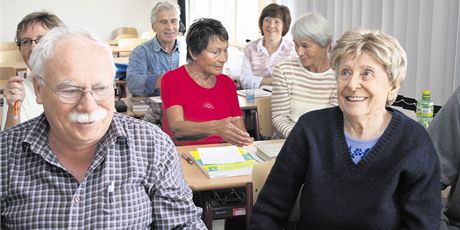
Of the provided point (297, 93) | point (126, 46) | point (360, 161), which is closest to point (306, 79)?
point (297, 93)

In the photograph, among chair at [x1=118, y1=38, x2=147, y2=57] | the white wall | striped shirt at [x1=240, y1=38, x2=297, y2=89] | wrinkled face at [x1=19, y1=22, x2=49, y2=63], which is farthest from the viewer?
the white wall

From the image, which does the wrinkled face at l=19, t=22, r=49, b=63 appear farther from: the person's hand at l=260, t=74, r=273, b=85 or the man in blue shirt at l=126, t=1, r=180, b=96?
the person's hand at l=260, t=74, r=273, b=85

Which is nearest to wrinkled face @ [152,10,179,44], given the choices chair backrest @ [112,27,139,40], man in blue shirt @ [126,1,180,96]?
man in blue shirt @ [126,1,180,96]

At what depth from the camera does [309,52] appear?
337 cm

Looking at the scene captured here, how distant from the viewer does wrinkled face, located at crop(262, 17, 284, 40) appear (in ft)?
17.3

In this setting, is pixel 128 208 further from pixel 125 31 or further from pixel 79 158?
pixel 125 31

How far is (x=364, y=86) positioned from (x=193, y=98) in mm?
1565

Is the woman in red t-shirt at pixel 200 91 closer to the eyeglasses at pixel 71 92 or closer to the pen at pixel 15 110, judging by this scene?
the pen at pixel 15 110

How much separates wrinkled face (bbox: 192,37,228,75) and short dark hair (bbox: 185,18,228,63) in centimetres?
3

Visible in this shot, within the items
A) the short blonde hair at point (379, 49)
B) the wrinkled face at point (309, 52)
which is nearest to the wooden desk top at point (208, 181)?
the short blonde hair at point (379, 49)

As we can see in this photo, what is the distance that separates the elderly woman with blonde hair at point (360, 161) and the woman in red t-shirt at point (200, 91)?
126cm

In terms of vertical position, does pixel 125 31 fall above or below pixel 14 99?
above

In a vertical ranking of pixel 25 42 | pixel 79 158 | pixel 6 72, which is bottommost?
pixel 6 72

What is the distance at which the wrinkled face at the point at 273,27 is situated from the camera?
17.3 feet
